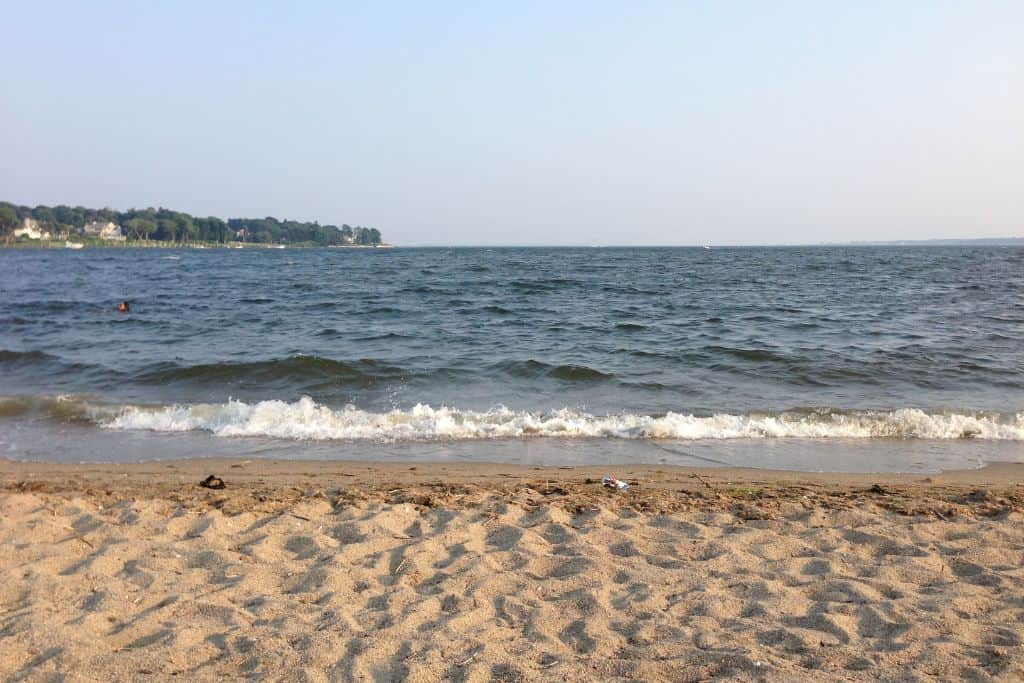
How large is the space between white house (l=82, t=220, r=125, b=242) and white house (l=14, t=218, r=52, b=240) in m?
7.98

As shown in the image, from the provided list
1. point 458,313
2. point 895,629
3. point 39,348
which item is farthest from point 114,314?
point 895,629

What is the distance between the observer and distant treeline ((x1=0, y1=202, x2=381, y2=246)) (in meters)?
133

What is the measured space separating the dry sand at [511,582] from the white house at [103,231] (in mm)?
148982

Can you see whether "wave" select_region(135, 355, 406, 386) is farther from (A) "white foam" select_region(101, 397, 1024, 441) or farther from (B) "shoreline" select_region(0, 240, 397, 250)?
(B) "shoreline" select_region(0, 240, 397, 250)

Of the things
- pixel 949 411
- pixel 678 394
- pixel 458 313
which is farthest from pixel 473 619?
pixel 458 313

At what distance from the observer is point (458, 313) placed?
→ 20031mm

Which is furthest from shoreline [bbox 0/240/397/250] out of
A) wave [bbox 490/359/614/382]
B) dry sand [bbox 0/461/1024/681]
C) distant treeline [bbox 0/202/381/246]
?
dry sand [bbox 0/461/1024/681]

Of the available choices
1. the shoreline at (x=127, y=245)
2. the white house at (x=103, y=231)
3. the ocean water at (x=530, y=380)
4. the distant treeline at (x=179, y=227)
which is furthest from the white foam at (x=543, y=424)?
the white house at (x=103, y=231)

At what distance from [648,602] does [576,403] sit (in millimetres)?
6516

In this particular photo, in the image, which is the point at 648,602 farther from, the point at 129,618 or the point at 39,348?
the point at 39,348

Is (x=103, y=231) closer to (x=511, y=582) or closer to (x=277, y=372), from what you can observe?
(x=277, y=372)

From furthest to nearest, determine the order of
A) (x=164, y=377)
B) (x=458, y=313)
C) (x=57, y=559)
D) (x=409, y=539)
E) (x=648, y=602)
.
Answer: (x=458, y=313) < (x=164, y=377) < (x=409, y=539) < (x=57, y=559) < (x=648, y=602)

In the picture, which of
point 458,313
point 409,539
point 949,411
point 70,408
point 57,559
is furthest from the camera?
point 458,313

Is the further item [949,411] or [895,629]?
[949,411]
